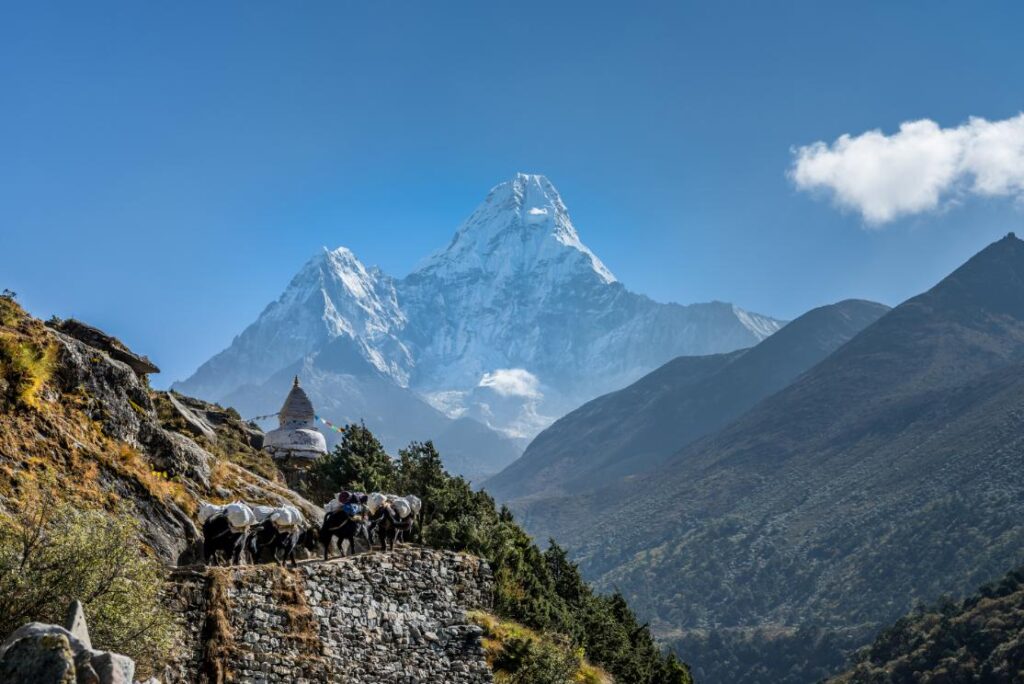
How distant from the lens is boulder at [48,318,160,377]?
34156mm

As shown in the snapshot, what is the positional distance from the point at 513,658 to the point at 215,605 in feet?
31.8

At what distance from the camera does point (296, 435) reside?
58.2 m

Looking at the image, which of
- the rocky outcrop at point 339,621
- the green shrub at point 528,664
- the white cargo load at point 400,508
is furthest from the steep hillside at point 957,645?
the rocky outcrop at point 339,621

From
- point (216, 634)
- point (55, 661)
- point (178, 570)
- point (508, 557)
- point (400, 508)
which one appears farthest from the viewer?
point (508, 557)

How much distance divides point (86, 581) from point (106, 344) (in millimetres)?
18273

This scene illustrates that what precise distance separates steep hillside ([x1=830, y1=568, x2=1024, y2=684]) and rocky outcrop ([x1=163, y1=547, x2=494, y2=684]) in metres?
85.4

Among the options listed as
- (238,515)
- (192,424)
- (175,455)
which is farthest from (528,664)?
(192,424)

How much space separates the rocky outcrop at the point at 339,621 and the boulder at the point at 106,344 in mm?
11812

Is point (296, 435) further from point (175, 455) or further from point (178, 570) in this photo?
point (178, 570)

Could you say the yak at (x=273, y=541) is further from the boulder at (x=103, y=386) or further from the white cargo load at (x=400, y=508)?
the boulder at (x=103, y=386)

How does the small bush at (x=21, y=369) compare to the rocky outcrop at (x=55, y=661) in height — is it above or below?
above

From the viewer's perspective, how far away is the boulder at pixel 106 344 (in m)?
34.2

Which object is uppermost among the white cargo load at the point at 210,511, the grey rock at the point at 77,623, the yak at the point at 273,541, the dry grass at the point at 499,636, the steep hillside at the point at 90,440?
the steep hillside at the point at 90,440

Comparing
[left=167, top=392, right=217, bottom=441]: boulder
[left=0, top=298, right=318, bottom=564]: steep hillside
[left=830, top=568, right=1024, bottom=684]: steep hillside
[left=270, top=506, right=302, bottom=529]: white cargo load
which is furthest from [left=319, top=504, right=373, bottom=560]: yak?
[left=830, top=568, right=1024, bottom=684]: steep hillside
